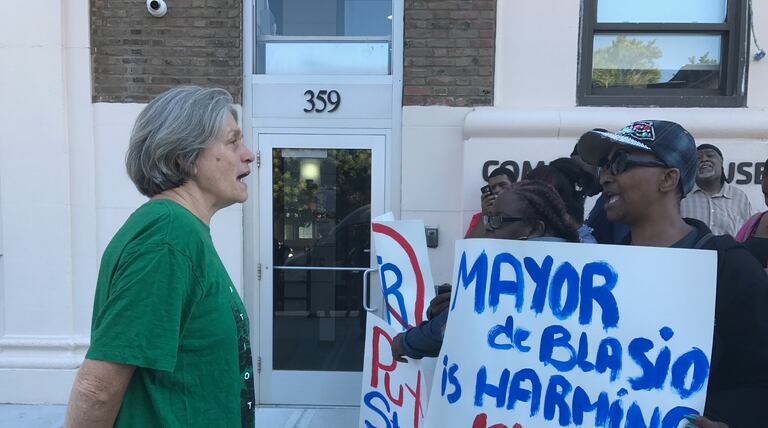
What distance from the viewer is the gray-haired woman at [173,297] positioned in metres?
1.23

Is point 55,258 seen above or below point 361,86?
below

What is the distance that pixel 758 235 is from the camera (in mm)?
2725

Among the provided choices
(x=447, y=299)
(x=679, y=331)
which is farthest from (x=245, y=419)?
(x=679, y=331)

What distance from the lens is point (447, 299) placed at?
6.76 feet

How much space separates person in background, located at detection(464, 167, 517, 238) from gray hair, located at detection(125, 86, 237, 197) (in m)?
2.19

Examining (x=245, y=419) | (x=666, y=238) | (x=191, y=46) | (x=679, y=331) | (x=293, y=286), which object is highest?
(x=191, y=46)

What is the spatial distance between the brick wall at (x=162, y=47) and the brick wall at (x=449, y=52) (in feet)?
4.41

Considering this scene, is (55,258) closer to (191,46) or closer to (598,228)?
(191,46)

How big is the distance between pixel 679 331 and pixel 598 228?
1.30 meters

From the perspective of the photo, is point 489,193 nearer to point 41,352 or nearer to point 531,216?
point 531,216

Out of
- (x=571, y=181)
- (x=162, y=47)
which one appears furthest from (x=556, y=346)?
(x=162, y=47)

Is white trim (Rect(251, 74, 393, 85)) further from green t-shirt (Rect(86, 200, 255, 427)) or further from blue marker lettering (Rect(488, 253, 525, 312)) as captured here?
green t-shirt (Rect(86, 200, 255, 427))

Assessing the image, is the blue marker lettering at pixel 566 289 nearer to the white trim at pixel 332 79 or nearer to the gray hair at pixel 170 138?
the gray hair at pixel 170 138

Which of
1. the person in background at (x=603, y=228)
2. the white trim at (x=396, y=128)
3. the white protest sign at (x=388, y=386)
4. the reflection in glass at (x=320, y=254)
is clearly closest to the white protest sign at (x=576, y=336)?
the white protest sign at (x=388, y=386)
